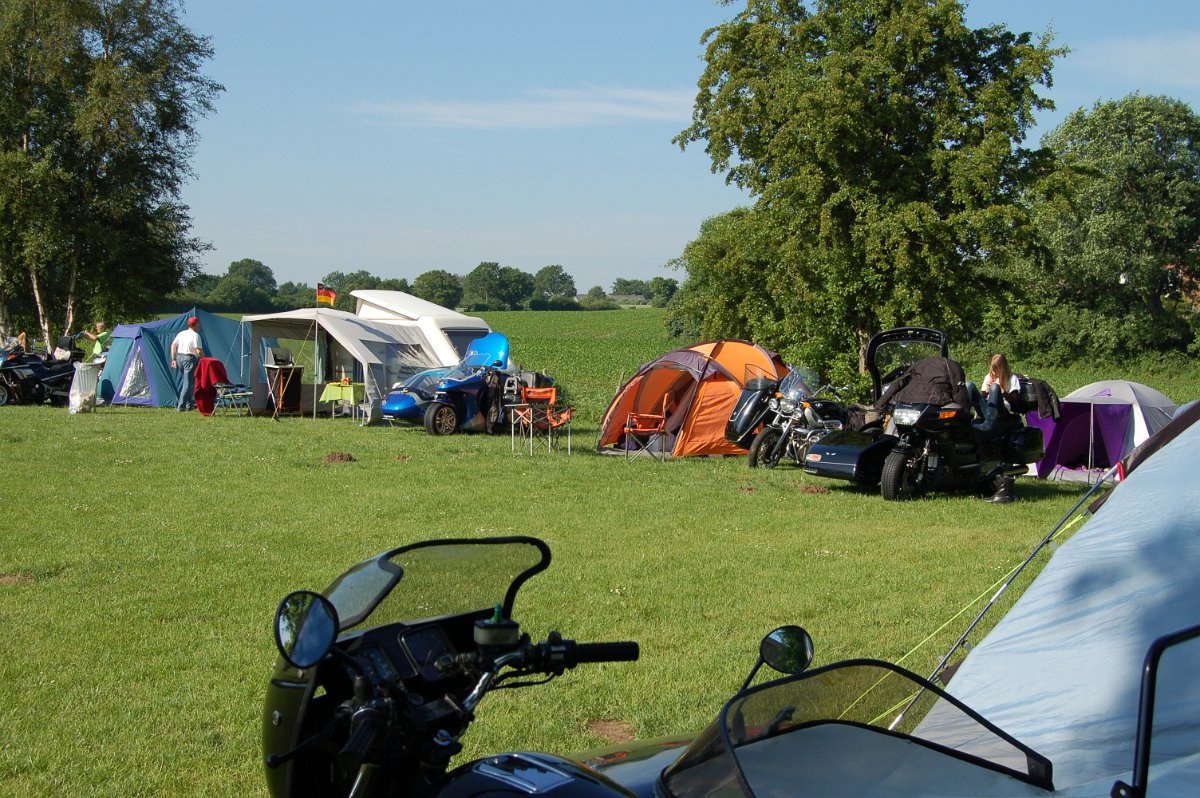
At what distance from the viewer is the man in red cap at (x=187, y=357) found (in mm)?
19391

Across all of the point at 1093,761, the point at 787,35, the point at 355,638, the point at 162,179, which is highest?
the point at 787,35

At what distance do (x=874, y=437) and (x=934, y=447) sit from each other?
26.5 inches

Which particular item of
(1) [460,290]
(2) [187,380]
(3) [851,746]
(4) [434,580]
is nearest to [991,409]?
(3) [851,746]

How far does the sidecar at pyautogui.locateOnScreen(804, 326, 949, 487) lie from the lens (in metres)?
11.2

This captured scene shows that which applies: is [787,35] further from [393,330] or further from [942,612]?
[942,612]

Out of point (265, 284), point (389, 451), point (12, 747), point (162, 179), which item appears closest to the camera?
point (12, 747)

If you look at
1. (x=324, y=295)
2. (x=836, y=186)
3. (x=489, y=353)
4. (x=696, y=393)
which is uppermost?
(x=836, y=186)

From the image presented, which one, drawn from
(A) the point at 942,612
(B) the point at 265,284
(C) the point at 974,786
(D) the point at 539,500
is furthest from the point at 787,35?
(B) the point at 265,284

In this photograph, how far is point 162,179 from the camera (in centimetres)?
3025

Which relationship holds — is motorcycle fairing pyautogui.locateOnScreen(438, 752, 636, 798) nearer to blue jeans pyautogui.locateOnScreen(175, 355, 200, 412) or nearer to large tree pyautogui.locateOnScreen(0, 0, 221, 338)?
blue jeans pyautogui.locateOnScreen(175, 355, 200, 412)

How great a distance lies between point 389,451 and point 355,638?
12242 mm

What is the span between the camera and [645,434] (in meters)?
15.5

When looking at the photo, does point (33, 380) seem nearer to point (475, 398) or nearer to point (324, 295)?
point (324, 295)

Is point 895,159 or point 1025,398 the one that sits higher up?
point 895,159
